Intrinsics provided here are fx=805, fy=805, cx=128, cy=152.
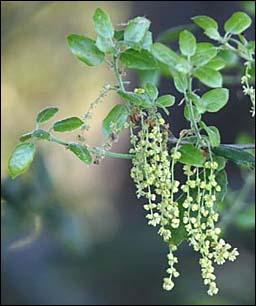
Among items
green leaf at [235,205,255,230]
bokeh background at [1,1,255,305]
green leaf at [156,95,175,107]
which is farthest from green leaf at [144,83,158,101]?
bokeh background at [1,1,255,305]

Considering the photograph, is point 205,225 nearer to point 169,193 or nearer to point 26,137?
point 169,193

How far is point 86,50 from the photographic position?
754 millimetres

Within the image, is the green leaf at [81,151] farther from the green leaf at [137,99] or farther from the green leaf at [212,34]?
the green leaf at [212,34]

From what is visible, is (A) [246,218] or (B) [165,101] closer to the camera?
(B) [165,101]

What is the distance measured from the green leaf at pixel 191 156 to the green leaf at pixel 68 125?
10 centimetres

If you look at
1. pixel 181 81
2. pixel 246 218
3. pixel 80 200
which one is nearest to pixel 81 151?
pixel 181 81

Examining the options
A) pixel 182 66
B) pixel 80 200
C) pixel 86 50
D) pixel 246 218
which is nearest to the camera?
pixel 182 66

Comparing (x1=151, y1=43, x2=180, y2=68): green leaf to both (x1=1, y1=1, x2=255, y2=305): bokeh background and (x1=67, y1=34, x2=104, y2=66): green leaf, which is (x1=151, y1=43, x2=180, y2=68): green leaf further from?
(x1=1, y1=1, x2=255, y2=305): bokeh background

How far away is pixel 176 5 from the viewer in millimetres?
2729

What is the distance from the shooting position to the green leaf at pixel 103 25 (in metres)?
0.73

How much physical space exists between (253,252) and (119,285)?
52 centimetres

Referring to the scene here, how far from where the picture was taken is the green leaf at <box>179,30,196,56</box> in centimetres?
67

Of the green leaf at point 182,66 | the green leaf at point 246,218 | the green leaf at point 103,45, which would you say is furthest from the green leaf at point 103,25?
the green leaf at point 246,218

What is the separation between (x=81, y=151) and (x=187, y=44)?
156 millimetres
